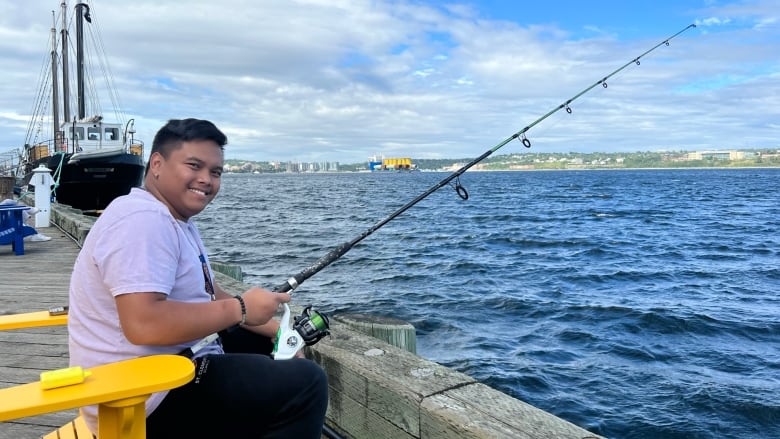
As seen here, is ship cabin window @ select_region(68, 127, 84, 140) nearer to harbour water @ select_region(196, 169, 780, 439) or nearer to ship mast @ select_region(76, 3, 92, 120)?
ship mast @ select_region(76, 3, 92, 120)

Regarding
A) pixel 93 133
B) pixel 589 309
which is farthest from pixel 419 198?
pixel 93 133

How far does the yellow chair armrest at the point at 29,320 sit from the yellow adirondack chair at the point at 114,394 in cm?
84

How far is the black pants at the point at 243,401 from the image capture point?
1.95m

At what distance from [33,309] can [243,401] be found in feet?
15.7

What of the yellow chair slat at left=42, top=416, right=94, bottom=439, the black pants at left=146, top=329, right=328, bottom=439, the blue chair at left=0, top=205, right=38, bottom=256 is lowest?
the blue chair at left=0, top=205, right=38, bottom=256

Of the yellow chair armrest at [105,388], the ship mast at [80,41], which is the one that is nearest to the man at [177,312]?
the yellow chair armrest at [105,388]

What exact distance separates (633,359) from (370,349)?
584 cm

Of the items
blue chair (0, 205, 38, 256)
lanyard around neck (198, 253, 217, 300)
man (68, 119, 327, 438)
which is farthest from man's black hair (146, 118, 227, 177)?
blue chair (0, 205, 38, 256)

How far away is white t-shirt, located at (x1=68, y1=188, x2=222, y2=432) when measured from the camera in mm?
1762

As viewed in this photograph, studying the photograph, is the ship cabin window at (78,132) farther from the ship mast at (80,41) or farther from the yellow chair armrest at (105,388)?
the yellow chair armrest at (105,388)

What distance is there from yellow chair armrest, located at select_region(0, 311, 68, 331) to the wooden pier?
101 centimetres

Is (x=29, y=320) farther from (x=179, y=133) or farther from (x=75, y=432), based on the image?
(x=179, y=133)

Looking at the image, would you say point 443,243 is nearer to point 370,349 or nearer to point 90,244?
point 370,349

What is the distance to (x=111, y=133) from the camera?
27625 mm
